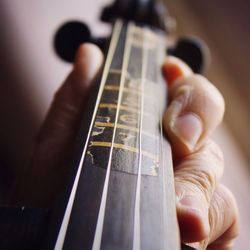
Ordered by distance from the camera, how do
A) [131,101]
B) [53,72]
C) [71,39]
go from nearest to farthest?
1. [131,101]
2. [71,39]
3. [53,72]

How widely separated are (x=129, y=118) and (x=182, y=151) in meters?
0.09

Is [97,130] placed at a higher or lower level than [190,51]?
lower

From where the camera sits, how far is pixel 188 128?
50 cm

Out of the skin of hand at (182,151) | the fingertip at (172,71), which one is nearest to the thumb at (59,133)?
the skin of hand at (182,151)

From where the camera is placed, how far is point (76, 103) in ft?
2.00

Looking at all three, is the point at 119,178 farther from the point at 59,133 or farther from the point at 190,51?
the point at 190,51

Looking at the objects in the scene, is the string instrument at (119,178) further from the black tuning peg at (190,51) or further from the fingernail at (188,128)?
the black tuning peg at (190,51)

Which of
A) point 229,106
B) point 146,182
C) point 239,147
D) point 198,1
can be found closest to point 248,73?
point 229,106

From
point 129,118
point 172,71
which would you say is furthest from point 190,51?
point 129,118

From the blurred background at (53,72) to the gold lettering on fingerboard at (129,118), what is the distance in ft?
0.76

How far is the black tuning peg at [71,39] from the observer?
0.72 metres

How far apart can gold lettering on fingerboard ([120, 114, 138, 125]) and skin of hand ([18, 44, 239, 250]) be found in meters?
0.05

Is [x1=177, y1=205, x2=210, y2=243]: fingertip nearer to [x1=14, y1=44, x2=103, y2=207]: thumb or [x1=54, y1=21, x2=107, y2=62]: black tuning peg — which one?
[x1=14, y1=44, x2=103, y2=207]: thumb

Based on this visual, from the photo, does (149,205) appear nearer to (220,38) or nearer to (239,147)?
(239,147)
